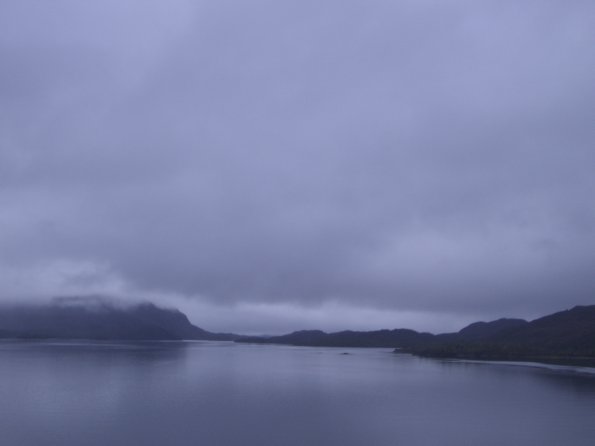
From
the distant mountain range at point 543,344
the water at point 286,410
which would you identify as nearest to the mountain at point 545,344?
the distant mountain range at point 543,344

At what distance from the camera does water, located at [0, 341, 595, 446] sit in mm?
16938

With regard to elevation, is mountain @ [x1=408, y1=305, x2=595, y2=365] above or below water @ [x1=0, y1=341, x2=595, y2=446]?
above

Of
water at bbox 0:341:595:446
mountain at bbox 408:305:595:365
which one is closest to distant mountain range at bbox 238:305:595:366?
mountain at bbox 408:305:595:365

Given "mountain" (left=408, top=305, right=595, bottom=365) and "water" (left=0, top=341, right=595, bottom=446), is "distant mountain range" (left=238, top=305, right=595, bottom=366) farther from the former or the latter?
"water" (left=0, top=341, right=595, bottom=446)

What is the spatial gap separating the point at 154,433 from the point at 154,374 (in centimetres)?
1981

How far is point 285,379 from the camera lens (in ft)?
115

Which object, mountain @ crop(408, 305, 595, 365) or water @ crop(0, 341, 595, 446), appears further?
mountain @ crop(408, 305, 595, 365)

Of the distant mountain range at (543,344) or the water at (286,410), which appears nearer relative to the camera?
the water at (286,410)

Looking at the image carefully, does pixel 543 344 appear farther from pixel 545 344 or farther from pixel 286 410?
pixel 286 410

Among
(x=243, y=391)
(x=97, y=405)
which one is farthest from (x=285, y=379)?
(x=97, y=405)

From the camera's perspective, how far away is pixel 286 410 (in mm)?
22047

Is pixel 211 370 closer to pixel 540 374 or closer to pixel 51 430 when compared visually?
pixel 540 374

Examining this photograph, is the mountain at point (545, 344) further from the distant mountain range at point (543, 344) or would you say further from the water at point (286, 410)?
the water at point (286, 410)

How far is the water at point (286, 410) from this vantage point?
1694 centimetres
